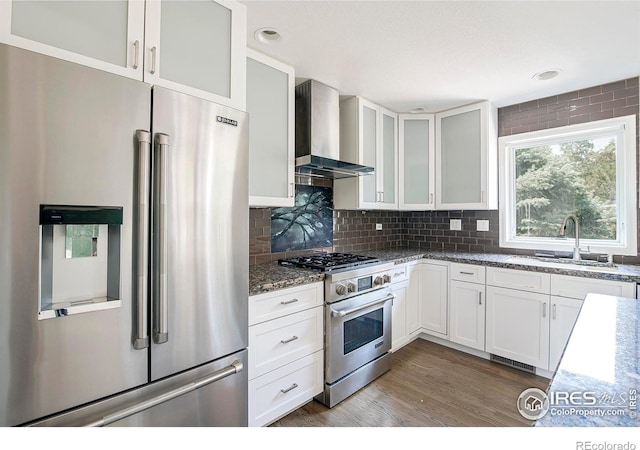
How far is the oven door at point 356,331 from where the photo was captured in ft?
6.75

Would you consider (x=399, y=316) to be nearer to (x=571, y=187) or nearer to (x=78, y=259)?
(x=571, y=187)

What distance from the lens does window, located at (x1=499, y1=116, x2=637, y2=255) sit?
2512 millimetres

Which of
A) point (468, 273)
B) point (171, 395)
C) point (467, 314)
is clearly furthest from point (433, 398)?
point (171, 395)

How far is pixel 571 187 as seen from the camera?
2.81 m

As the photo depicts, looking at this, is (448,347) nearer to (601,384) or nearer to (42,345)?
(601,384)

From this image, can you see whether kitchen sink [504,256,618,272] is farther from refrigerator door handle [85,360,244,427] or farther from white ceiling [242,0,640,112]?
refrigerator door handle [85,360,244,427]

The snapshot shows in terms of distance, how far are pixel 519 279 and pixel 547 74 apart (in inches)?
65.1

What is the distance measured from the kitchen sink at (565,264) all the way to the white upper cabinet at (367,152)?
1285mm

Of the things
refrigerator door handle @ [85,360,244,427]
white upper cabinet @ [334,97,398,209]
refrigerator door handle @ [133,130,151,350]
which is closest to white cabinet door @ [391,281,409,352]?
white upper cabinet @ [334,97,398,209]

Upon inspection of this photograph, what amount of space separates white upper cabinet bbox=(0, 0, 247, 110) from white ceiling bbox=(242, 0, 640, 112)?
28 cm

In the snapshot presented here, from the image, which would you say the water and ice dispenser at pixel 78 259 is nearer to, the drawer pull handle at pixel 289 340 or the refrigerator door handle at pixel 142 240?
the refrigerator door handle at pixel 142 240
